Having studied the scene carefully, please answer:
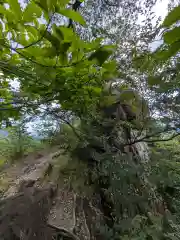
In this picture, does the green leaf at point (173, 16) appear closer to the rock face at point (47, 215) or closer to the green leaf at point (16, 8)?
the green leaf at point (16, 8)

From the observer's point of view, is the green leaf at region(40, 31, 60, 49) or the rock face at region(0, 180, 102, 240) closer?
the green leaf at region(40, 31, 60, 49)

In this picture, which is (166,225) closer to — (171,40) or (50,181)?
(50,181)

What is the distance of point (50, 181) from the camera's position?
108 cm

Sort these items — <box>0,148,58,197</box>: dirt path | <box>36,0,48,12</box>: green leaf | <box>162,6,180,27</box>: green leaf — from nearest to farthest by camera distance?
<box>162,6,180,27</box>: green leaf
<box>36,0,48,12</box>: green leaf
<box>0,148,58,197</box>: dirt path

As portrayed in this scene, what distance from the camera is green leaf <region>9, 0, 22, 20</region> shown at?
31 cm


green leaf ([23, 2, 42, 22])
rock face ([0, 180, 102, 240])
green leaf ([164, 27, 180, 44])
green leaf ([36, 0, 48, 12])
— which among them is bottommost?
rock face ([0, 180, 102, 240])

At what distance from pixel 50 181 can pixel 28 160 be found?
1.09ft

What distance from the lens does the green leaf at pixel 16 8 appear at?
0.31 m

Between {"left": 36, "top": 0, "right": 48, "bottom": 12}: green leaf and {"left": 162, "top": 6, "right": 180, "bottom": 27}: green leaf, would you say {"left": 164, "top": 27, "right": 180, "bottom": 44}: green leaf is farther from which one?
{"left": 36, "top": 0, "right": 48, "bottom": 12}: green leaf

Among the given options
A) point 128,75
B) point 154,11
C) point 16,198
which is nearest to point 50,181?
point 16,198

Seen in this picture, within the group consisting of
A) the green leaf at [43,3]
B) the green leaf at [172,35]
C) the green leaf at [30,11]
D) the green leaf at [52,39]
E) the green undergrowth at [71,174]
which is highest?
the green leaf at [30,11]

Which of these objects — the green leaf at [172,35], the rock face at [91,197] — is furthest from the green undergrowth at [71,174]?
the green leaf at [172,35]

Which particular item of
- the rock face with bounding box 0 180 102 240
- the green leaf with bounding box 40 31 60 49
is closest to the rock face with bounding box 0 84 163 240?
the rock face with bounding box 0 180 102 240

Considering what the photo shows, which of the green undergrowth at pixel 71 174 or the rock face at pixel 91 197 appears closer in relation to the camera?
the rock face at pixel 91 197
